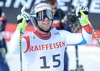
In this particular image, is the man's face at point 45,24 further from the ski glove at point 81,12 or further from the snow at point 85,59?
the snow at point 85,59

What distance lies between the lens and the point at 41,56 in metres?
5.63

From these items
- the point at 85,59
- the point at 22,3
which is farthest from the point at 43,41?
the point at 22,3

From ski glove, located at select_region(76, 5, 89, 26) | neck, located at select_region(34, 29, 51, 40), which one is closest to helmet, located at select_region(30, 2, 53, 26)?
neck, located at select_region(34, 29, 51, 40)

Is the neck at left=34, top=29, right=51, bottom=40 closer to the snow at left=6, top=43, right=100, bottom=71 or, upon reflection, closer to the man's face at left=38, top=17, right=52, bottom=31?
→ the man's face at left=38, top=17, right=52, bottom=31

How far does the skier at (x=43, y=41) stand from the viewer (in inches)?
218

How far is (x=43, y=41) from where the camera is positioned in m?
5.68

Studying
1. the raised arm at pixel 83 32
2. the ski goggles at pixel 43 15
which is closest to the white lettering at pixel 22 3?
the raised arm at pixel 83 32

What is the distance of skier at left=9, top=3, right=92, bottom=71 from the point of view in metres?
5.55

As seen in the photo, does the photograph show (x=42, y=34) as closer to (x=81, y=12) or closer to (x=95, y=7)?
(x=81, y=12)

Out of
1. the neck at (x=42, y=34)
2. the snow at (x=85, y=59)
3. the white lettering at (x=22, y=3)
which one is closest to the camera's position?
the neck at (x=42, y=34)

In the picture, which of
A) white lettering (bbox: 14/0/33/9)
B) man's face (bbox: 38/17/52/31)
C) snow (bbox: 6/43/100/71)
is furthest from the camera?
white lettering (bbox: 14/0/33/9)

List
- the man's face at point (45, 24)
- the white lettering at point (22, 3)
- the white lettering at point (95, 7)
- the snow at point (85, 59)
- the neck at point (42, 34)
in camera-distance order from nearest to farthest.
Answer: the man's face at point (45, 24)
the neck at point (42, 34)
the snow at point (85, 59)
the white lettering at point (95, 7)
the white lettering at point (22, 3)

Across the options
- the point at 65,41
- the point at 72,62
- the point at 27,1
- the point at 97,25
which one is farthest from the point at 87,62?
the point at 65,41

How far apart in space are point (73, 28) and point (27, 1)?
2.99 m
